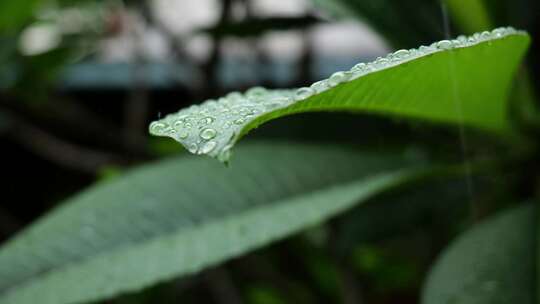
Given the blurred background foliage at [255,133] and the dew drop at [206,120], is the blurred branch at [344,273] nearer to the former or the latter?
the blurred background foliage at [255,133]

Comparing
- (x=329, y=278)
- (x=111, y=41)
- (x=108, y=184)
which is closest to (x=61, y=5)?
(x=111, y=41)

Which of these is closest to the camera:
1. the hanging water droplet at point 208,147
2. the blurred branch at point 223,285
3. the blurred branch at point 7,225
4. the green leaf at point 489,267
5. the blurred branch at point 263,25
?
the hanging water droplet at point 208,147

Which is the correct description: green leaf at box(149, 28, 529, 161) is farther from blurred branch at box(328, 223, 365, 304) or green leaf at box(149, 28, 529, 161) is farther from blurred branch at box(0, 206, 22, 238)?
blurred branch at box(0, 206, 22, 238)

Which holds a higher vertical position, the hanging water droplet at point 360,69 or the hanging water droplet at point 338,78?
the hanging water droplet at point 360,69

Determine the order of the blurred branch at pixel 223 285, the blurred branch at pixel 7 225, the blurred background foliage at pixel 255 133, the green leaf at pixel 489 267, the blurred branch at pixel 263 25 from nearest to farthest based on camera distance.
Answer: the green leaf at pixel 489 267 < the blurred background foliage at pixel 255 133 < the blurred branch at pixel 263 25 < the blurred branch at pixel 223 285 < the blurred branch at pixel 7 225

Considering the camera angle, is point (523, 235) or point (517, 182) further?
point (517, 182)

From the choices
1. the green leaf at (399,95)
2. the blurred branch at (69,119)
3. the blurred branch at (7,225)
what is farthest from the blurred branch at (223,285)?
the green leaf at (399,95)

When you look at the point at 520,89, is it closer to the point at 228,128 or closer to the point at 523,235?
the point at 523,235
